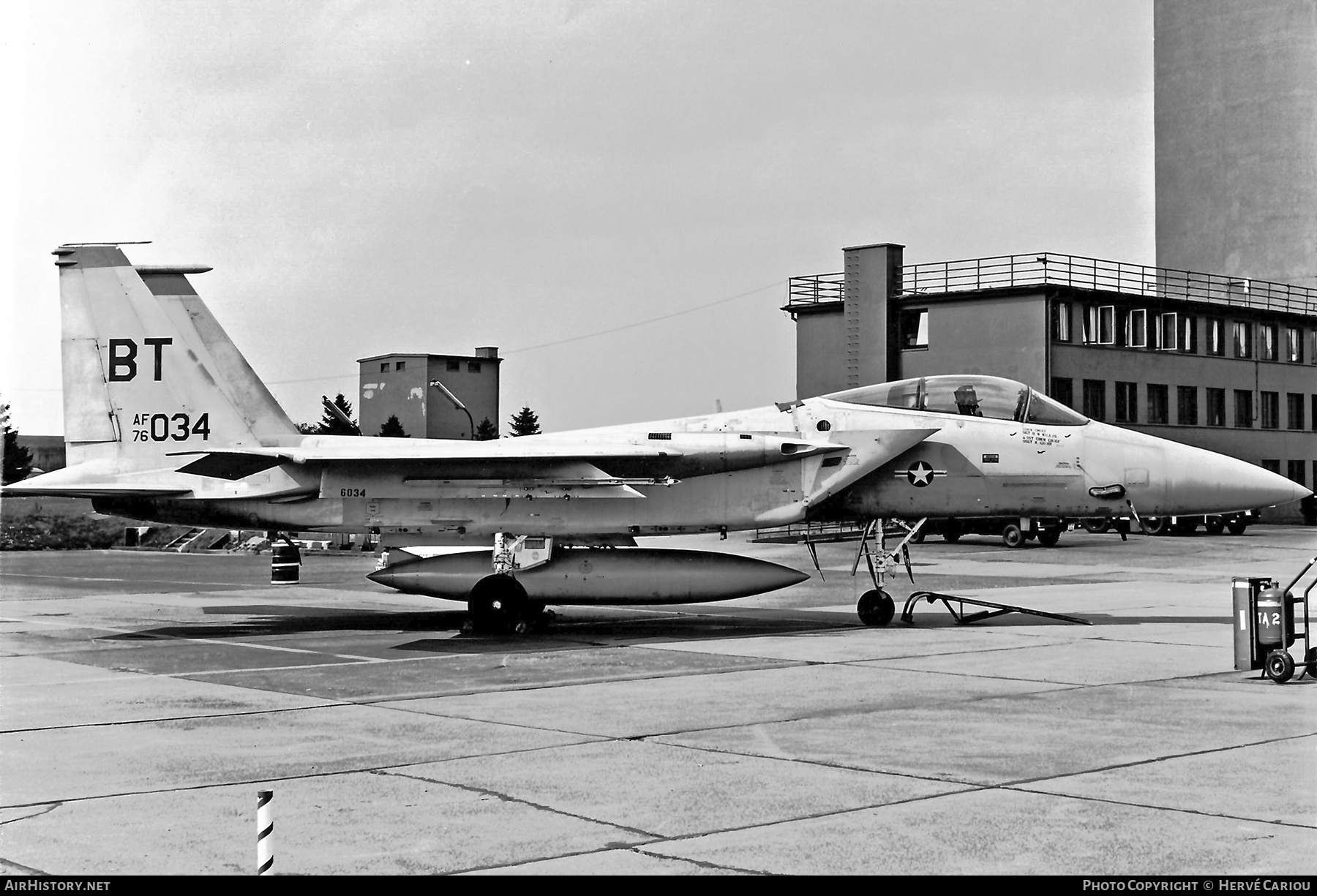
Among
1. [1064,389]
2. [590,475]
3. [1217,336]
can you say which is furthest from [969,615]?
[1217,336]

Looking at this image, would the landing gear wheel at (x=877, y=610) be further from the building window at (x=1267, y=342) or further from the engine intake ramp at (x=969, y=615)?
the building window at (x=1267, y=342)

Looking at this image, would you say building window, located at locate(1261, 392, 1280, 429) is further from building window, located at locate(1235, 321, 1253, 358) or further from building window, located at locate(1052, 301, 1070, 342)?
building window, located at locate(1052, 301, 1070, 342)

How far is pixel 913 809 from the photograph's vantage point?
22.1ft

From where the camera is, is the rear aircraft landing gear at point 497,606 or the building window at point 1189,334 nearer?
the rear aircraft landing gear at point 497,606

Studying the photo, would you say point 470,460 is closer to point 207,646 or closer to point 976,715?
point 207,646

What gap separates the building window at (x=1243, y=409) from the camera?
2063 inches

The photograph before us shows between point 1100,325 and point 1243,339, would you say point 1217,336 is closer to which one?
point 1243,339

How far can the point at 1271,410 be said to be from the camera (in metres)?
54.4

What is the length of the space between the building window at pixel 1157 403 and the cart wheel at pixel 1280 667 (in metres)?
39.2

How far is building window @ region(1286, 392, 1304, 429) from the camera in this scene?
180ft

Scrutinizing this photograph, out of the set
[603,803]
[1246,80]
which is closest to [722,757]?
[603,803]

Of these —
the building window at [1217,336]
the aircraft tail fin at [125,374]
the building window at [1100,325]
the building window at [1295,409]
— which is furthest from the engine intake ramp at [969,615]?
the building window at [1295,409]

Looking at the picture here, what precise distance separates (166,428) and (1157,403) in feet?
133

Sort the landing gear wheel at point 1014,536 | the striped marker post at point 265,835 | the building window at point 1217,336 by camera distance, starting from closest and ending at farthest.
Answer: the striped marker post at point 265,835 < the landing gear wheel at point 1014,536 < the building window at point 1217,336
